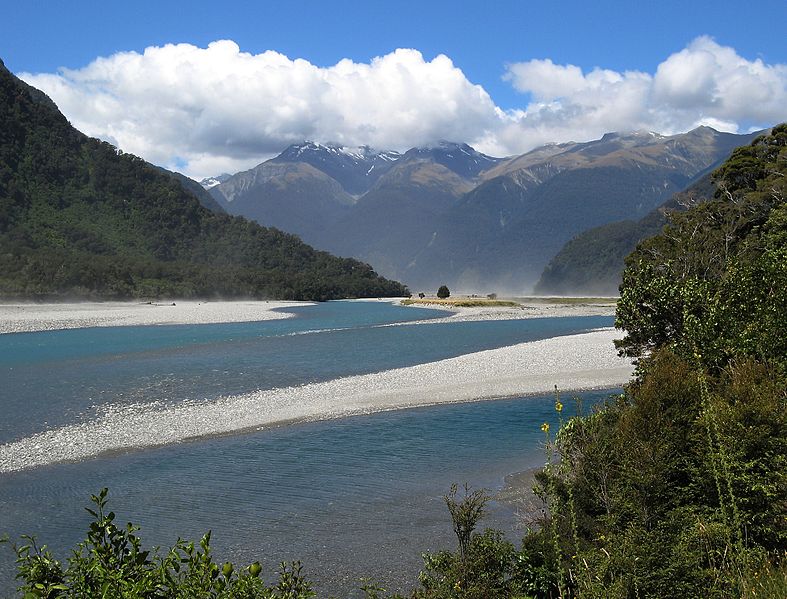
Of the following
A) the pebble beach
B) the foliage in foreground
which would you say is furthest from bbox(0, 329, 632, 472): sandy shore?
the foliage in foreground

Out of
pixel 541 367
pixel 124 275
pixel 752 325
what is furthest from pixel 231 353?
pixel 124 275

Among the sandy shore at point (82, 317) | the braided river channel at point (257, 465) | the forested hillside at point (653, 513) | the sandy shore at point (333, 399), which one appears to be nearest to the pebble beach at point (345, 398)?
the sandy shore at point (333, 399)

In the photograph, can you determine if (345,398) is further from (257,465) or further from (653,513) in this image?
(653,513)

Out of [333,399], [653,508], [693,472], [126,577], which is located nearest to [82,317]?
[333,399]

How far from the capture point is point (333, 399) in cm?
3394

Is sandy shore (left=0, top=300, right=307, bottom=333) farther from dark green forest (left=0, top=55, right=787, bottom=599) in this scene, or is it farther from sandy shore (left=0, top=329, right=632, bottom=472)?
dark green forest (left=0, top=55, right=787, bottom=599)

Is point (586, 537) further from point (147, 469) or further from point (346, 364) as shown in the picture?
→ point (346, 364)

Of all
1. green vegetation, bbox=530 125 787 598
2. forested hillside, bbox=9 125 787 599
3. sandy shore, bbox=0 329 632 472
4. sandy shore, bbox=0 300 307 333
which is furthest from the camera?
sandy shore, bbox=0 300 307 333

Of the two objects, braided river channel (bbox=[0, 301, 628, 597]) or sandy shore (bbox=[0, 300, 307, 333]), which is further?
sandy shore (bbox=[0, 300, 307, 333])

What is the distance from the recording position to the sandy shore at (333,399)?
84.6ft

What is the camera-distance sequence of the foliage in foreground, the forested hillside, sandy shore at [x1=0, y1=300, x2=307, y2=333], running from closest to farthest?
1. the foliage in foreground
2. the forested hillside
3. sandy shore at [x1=0, y1=300, x2=307, y2=333]

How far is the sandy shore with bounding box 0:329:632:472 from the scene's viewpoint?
2578 centimetres

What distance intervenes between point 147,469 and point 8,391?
21.2 meters

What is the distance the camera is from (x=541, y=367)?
43.7 metres
